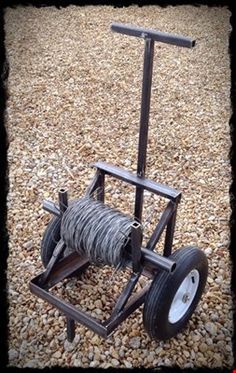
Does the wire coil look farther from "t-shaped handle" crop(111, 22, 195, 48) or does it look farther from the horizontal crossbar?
"t-shaped handle" crop(111, 22, 195, 48)

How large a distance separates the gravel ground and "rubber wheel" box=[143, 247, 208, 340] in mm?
150

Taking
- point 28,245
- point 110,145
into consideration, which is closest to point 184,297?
point 28,245

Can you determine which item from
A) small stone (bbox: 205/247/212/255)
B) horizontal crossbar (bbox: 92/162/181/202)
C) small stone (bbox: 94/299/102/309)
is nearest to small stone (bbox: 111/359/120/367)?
small stone (bbox: 94/299/102/309)

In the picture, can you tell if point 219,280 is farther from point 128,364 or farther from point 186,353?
point 128,364

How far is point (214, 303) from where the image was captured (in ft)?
9.35

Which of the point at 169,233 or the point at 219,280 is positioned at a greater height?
the point at 169,233

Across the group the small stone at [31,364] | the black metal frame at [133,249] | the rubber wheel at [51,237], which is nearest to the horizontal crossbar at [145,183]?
the black metal frame at [133,249]

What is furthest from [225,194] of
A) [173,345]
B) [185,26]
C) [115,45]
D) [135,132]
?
[185,26]

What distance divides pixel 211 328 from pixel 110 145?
7.00ft

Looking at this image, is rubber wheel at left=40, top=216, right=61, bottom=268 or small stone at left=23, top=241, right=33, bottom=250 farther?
small stone at left=23, top=241, right=33, bottom=250

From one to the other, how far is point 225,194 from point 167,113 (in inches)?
52.7

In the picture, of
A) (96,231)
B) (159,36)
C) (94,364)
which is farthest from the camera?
(94,364)

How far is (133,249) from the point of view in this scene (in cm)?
221

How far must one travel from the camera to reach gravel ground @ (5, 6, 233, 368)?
261 cm
